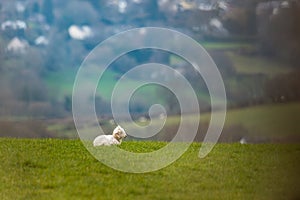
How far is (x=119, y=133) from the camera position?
2795 mm

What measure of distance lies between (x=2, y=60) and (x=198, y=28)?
3.35 ft

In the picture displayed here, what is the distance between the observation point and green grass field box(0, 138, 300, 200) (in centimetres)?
272

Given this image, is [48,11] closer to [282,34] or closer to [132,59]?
[132,59]

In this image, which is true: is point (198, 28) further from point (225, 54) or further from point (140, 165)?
point (140, 165)

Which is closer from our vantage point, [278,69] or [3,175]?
[3,175]

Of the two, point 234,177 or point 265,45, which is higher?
point 265,45

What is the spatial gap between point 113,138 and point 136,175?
8.6 inches

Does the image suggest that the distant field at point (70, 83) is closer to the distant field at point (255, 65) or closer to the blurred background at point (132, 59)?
the blurred background at point (132, 59)

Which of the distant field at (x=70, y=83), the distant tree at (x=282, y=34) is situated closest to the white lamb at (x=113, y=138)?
the distant field at (x=70, y=83)

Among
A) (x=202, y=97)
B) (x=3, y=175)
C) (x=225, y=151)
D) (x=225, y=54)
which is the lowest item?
(x=3, y=175)

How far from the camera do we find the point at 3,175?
2.78 meters

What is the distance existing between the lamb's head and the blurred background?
0.12ft

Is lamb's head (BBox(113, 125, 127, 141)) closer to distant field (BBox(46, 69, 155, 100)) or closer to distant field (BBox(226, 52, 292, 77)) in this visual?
distant field (BBox(46, 69, 155, 100))

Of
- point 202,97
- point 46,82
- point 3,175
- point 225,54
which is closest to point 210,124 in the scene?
point 202,97
